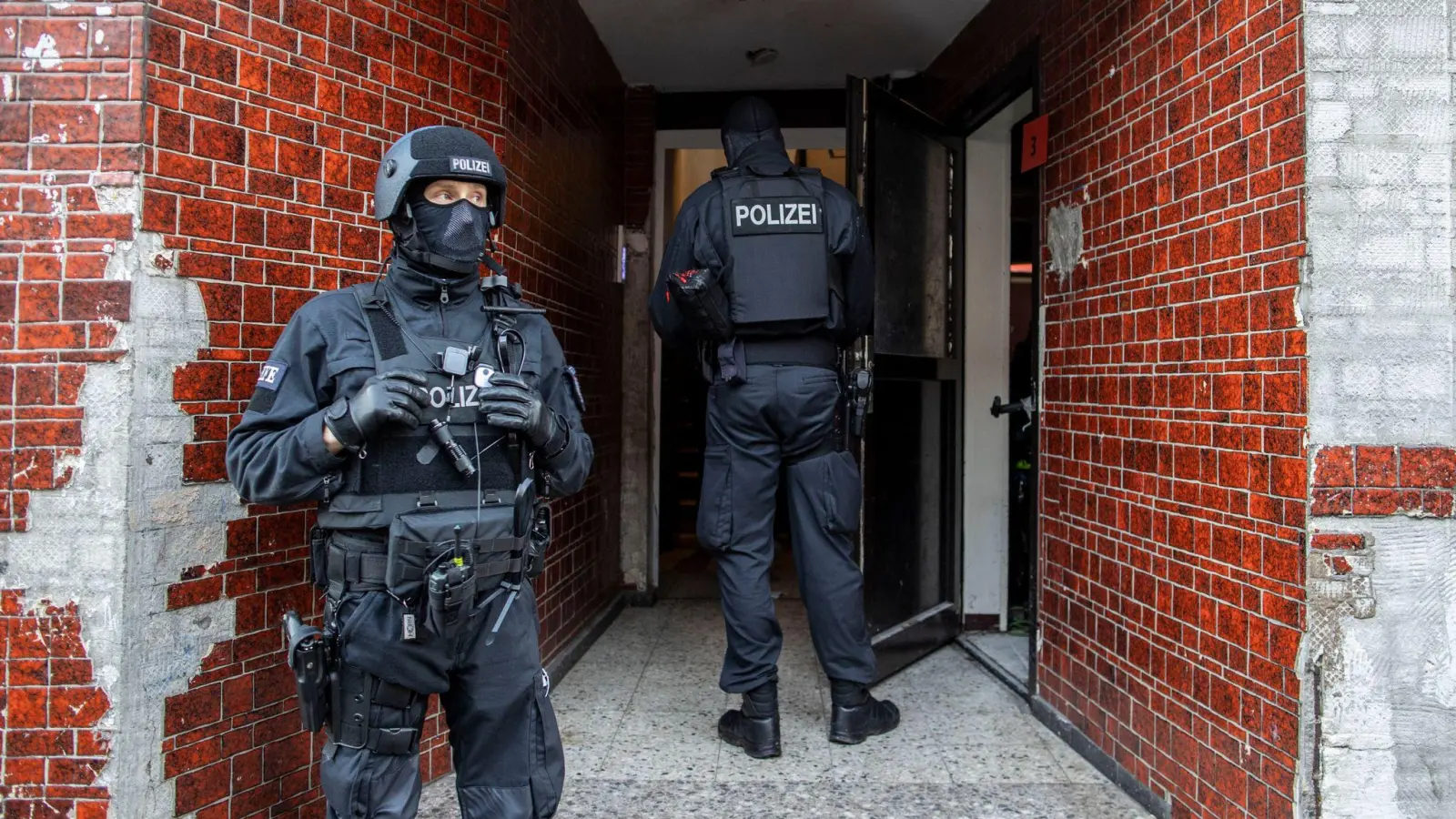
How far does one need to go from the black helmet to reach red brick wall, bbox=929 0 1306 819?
2001 millimetres

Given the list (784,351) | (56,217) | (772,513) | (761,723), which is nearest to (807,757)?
(761,723)

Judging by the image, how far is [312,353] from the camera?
7.11 feet

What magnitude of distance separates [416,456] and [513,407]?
247mm

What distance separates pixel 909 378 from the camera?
440 cm

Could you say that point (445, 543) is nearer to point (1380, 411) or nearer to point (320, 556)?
point (320, 556)

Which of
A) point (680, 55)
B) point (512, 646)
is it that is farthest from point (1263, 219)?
point (680, 55)

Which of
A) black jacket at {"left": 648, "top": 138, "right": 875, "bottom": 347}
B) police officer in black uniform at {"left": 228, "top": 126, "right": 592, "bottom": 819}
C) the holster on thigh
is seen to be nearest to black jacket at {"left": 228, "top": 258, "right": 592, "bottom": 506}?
police officer in black uniform at {"left": 228, "top": 126, "right": 592, "bottom": 819}

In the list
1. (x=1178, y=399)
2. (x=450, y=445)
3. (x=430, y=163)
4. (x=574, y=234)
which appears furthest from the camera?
(x=574, y=234)

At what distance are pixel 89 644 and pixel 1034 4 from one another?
4.02m

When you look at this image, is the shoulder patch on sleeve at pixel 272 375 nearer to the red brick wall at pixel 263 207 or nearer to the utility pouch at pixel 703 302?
the red brick wall at pixel 263 207

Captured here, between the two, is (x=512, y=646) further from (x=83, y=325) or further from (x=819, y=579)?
(x=819, y=579)

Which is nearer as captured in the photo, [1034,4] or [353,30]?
[353,30]

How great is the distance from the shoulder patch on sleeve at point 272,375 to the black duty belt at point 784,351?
1776 mm

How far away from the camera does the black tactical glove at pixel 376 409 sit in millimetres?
1960
